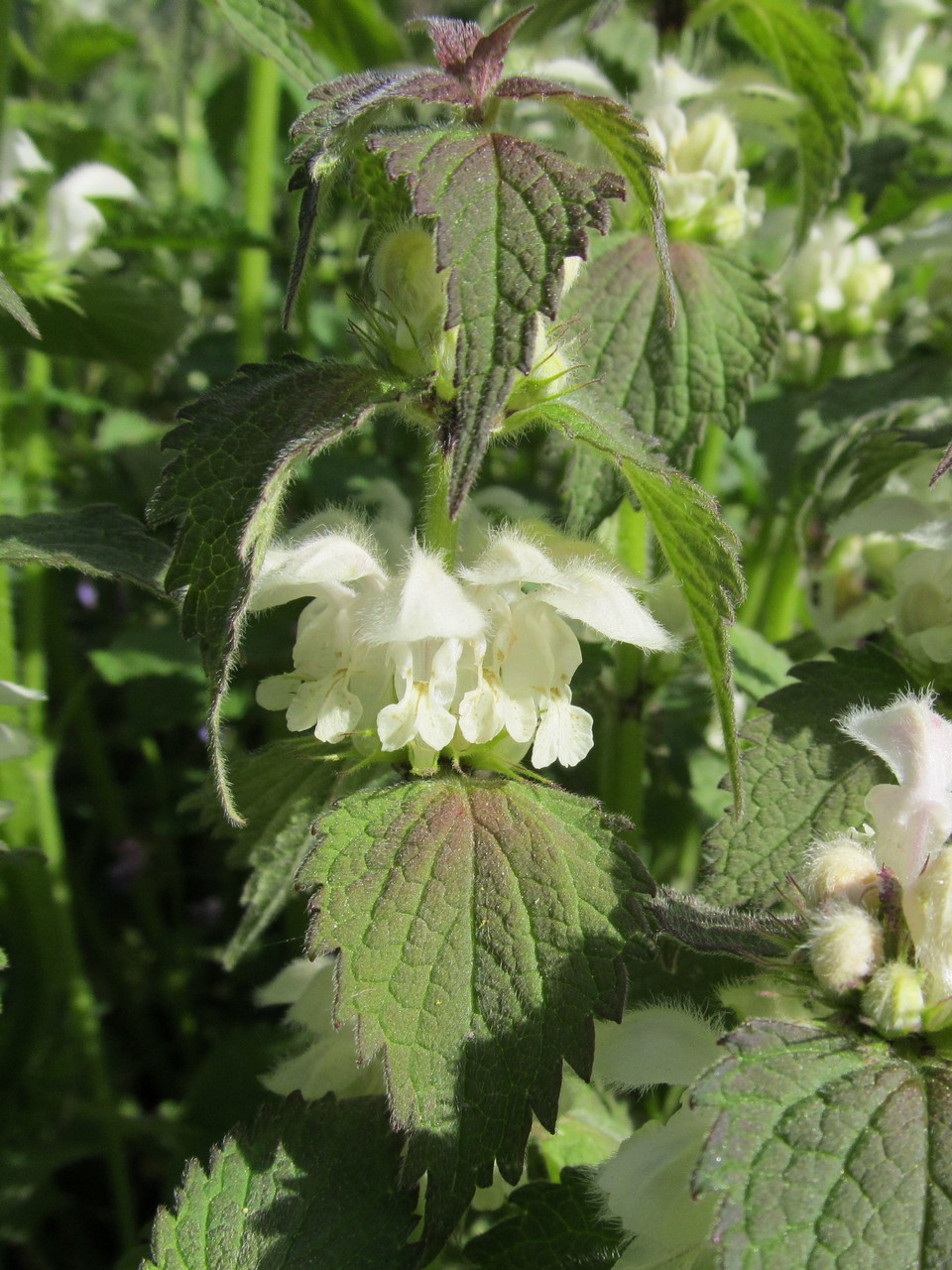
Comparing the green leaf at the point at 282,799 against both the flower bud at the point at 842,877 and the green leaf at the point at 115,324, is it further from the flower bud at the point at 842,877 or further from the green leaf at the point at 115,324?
the green leaf at the point at 115,324

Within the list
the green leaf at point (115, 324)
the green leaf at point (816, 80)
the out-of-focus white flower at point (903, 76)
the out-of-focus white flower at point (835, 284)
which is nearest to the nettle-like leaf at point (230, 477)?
the green leaf at point (816, 80)

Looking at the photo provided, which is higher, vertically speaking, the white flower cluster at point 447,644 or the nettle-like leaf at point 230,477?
the nettle-like leaf at point 230,477

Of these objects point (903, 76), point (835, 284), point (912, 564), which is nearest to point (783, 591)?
point (835, 284)

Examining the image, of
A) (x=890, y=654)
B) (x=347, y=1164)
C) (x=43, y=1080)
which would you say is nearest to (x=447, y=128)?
(x=890, y=654)

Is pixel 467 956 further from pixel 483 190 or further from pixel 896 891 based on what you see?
pixel 483 190

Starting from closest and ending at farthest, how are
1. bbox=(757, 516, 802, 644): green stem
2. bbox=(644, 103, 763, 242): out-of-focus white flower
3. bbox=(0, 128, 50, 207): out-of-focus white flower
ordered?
bbox=(644, 103, 763, 242): out-of-focus white flower
bbox=(0, 128, 50, 207): out-of-focus white flower
bbox=(757, 516, 802, 644): green stem

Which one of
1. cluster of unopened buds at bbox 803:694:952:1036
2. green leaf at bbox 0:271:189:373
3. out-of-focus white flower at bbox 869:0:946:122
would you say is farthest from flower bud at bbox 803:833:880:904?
out-of-focus white flower at bbox 869:0:946:122

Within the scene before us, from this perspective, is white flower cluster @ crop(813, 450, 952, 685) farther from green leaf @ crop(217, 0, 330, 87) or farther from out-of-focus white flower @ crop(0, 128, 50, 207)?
out-of-focus white flower @ crop(0, 128, 50, 207)
